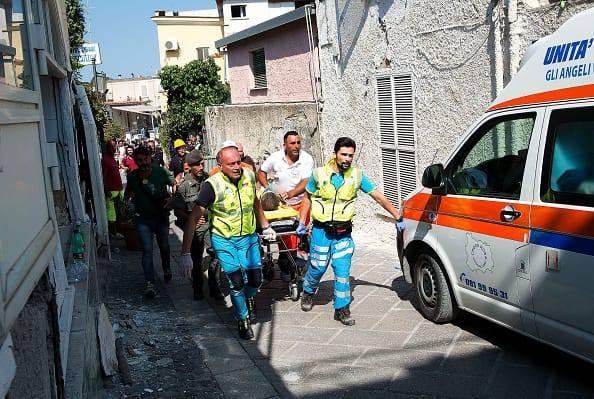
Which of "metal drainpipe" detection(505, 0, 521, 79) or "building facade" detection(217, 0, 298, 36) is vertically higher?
"building facade" detection(217, 0, 298, 36)

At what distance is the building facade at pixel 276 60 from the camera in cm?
1234

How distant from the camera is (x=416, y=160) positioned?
850 centimetres

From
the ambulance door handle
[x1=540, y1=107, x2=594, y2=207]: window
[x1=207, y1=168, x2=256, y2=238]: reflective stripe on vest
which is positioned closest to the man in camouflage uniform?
[x1=207, y1=168, x2=256, y2=238]: reflective stripe on vest

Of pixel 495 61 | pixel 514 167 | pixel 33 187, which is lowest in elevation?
pixel 514 167

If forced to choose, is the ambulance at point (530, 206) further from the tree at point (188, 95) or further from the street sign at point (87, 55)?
the tree at point (188, 95)

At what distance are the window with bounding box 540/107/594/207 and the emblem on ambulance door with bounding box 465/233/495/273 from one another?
2.25 feet

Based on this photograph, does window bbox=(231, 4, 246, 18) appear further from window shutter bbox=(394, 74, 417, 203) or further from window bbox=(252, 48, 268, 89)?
window shutter bbox=(394, 74, 417, 203)

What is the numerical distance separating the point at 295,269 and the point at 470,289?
229cm

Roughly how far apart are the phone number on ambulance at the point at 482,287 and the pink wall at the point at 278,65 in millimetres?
7929

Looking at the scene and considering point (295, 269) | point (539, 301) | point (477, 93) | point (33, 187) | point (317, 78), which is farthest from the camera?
point (317, 78)

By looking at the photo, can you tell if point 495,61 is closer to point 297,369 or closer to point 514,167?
point 514,167

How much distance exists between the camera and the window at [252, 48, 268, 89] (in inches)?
601

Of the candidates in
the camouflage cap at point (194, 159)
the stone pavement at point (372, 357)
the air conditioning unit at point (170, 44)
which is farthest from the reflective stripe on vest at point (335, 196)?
the air conditioning unit at point (170, 44)

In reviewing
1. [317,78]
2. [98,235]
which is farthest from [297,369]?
[317,78]
